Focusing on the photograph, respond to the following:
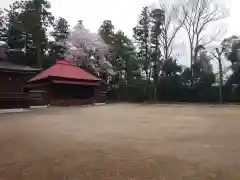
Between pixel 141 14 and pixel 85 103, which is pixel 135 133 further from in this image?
pixel 141 14

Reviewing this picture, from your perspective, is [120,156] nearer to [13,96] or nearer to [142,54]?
[13,96]

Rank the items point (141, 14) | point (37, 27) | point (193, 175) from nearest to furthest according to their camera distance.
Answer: point (193, 175), point (37, 27), point (141, 14)

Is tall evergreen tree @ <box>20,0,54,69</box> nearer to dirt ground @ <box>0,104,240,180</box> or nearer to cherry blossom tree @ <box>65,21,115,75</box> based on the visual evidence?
cherry blossom tree @ <box>65,21,115,75</box>

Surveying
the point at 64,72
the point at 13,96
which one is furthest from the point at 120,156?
the point at 64,72

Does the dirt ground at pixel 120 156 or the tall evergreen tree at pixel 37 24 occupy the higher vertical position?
the tall evergreen tree at pixel 37 24

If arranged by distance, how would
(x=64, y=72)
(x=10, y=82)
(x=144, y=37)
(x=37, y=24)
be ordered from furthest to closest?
(x=144, y=37)
(x=37, y=24)
(x=64, y=72)
(x=10, y=82)

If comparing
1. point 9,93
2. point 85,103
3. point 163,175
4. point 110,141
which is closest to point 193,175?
point 163,175

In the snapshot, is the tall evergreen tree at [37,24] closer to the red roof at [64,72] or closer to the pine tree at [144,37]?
the red roof at [64,72]

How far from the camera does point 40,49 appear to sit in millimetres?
28797

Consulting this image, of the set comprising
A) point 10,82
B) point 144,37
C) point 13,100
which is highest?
point 144,37

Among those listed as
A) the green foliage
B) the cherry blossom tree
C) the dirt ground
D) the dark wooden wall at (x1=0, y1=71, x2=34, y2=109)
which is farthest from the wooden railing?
the green foliage

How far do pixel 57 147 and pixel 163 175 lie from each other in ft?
6.75

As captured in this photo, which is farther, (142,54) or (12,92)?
(142,54)

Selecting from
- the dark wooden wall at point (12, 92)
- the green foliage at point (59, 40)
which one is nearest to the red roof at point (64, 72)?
the dark wooden wall at point (12, 92)
